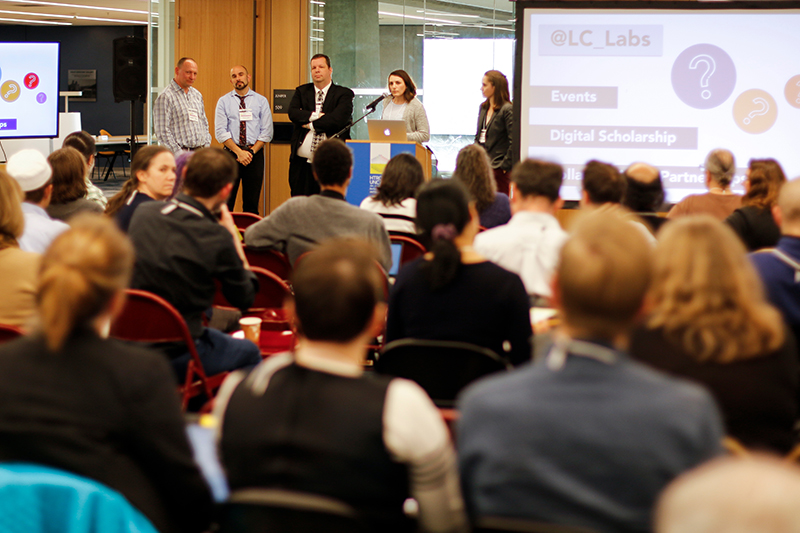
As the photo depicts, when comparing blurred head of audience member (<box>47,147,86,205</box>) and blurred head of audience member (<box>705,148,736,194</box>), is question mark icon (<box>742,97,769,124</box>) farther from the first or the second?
blurred head of audience member (<box>47,147,86,205</box>)

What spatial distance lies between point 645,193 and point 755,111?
3.03m

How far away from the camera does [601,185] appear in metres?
3.17

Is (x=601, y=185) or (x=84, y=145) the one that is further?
(x=84, y=145)

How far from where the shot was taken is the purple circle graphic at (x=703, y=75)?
5.82 meters

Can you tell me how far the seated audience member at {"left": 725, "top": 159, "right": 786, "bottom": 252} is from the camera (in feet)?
12.4

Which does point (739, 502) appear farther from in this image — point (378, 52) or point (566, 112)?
point (378, 52)

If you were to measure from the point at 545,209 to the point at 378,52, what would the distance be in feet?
25.2

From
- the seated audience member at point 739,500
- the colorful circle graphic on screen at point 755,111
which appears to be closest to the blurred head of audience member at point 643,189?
the colorful circle graphic on screen at point 755,111

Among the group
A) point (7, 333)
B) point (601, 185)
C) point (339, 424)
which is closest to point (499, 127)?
point (601, 185)

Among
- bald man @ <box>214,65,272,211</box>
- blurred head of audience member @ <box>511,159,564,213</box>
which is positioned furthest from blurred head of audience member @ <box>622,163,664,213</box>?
bald man @ <box>214,65,272,211</box>

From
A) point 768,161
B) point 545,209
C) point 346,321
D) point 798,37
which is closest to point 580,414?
point 346,321

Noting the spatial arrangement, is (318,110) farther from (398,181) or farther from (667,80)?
(398,181)

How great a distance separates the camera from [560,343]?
125 cm

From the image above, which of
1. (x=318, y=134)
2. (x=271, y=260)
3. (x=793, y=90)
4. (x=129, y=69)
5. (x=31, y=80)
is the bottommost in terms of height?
(x=271, y=260)
